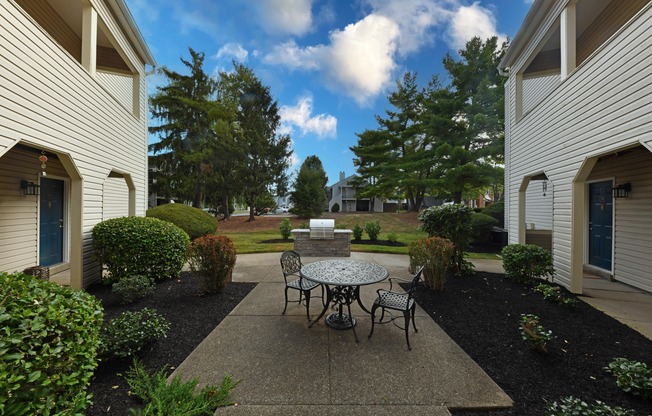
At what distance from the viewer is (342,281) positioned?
3.25 m

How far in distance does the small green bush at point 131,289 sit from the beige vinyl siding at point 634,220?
9.42 m

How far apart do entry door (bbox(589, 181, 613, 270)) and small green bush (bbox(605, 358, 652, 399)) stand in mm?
5240

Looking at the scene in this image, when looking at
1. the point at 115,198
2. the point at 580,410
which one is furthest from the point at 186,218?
the point at 580,410

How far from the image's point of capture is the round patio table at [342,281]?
329 cm

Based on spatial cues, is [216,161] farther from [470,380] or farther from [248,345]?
[470,380]

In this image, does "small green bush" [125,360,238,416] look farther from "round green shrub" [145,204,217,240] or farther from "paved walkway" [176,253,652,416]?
"round green shrub" [145,204,217,240]

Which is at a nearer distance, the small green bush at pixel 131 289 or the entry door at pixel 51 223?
the small green bush at pixel 131 289

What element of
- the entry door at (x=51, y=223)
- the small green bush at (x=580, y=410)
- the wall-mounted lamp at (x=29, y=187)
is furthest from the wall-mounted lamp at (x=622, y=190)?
the entry door at (x=51, y=223)

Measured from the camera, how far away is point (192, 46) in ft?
60.7

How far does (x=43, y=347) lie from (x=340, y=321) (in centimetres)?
290

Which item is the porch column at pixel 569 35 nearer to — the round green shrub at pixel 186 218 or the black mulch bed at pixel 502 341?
the black mulch bed at pixel 502 341

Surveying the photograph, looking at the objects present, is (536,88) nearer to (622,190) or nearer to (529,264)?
(622,190)

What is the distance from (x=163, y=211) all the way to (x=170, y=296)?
6.47 meters

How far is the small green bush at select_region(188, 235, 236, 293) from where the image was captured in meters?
4.59
